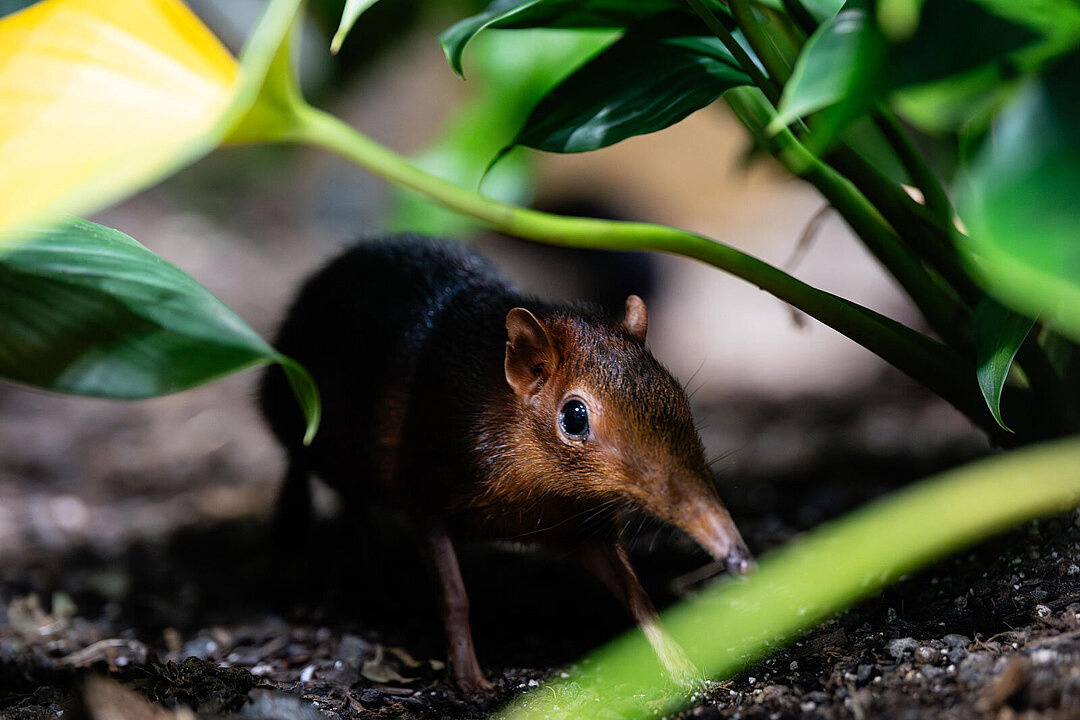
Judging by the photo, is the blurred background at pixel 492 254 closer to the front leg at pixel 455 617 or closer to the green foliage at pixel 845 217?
the green foliage at pixel 845 217

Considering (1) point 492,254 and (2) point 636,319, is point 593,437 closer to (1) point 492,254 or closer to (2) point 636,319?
(2) point 636,319

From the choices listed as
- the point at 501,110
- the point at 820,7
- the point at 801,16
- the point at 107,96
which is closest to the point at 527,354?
the point at 801,16

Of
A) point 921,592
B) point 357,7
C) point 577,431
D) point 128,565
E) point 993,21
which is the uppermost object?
point 993,21

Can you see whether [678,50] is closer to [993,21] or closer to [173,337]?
[993,21]

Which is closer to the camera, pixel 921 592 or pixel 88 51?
pixel 88 51

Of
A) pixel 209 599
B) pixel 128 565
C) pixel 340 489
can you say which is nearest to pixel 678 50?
pixel 340 489

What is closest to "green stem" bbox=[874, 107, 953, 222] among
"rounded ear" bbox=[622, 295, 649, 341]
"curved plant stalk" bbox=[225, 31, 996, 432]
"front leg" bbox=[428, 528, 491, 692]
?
"curved plant stalk" bbox=[225, 31, 996, 432]

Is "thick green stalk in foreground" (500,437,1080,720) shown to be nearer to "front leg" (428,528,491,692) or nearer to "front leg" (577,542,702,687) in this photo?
"front leg" (577,542,702,687)
